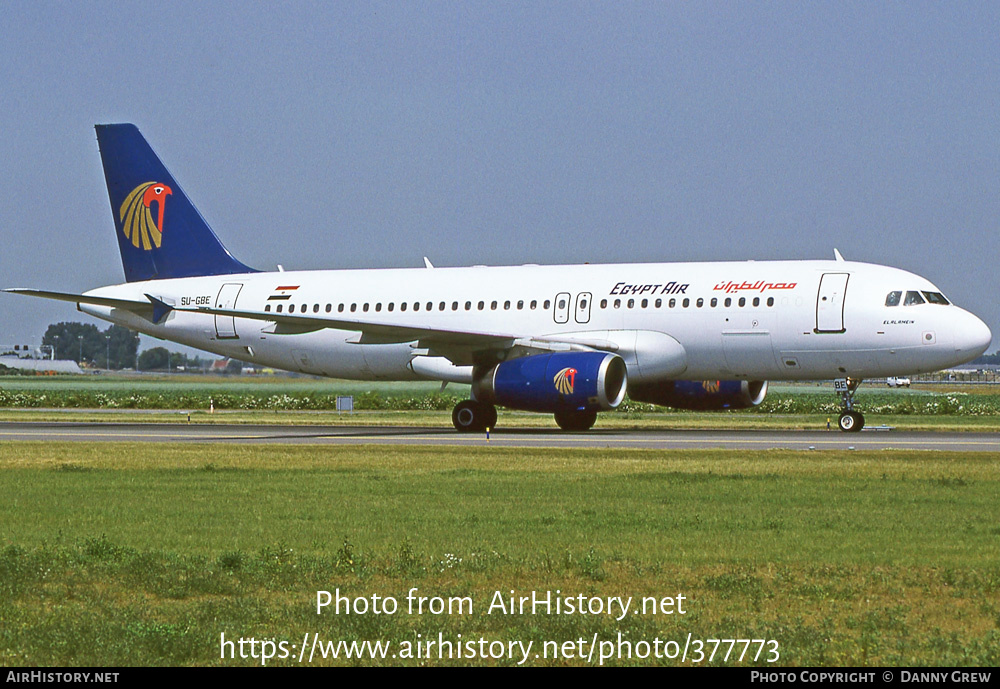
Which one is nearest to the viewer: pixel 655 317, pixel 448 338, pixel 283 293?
pixel 655 317

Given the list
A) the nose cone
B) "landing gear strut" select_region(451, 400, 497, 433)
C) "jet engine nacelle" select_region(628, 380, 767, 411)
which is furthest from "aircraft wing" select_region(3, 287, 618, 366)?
the nose cone

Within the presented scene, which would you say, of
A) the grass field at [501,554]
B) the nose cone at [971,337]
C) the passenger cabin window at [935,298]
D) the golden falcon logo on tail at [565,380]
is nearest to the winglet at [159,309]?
the golden falcon logo on tail at [565,380]

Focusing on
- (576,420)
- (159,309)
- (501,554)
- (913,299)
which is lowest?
(501,554)

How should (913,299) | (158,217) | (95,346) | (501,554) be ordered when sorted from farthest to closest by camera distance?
(95,346) < (158,217) < (913,299) < (501,554)

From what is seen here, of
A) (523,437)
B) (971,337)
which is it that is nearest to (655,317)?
(523,437)

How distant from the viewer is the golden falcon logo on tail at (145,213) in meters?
39.7

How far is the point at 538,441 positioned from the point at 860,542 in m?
15.8

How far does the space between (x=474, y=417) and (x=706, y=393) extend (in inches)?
245

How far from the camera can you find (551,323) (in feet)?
108

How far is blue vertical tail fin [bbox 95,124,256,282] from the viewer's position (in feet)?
130

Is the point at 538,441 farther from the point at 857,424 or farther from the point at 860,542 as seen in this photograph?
the point at 860,542

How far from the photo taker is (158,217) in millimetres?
39625

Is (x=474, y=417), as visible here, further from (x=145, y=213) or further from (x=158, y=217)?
(x=145, y=213)
